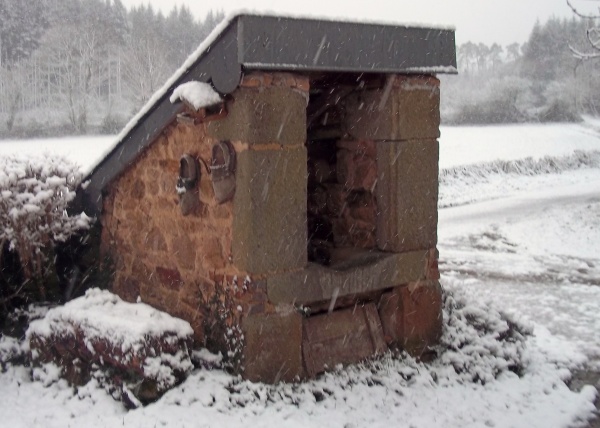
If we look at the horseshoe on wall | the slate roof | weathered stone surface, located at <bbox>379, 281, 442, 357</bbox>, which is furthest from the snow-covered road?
the horseshoe on wall

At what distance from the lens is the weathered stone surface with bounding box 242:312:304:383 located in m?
4.25

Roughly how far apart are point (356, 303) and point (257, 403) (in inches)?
51.2

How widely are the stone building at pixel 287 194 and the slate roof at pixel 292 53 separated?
1cm

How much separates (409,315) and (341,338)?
2.15 ft

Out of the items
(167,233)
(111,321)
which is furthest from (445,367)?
(111,321)

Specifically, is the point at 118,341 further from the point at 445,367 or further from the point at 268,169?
the point at 445,367

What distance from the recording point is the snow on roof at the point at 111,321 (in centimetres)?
433

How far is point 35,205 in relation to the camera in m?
5.45

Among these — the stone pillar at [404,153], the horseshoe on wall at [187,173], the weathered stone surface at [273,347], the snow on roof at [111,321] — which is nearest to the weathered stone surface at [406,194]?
the stone pillar at [404,153]

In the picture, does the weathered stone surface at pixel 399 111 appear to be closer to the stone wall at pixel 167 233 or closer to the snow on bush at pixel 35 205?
the stone wall at pixel 167 233

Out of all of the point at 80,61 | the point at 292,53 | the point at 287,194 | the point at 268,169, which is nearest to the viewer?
the point at 292,53

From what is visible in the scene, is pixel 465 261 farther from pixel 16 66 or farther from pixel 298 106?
pixel 16 66

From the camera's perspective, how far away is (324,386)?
14.6 feet

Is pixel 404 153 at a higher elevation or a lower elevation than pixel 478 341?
higher
